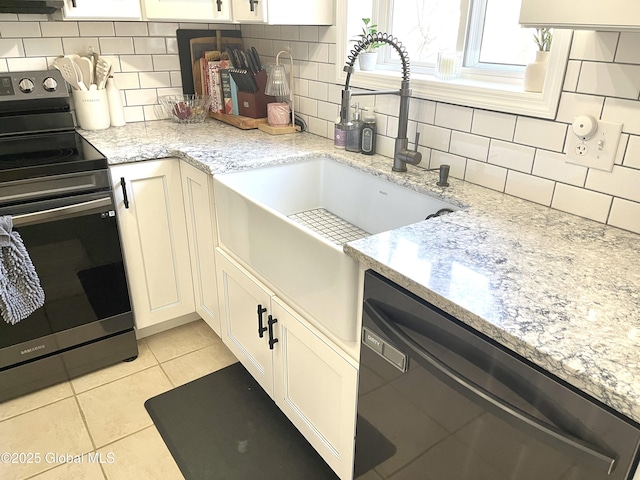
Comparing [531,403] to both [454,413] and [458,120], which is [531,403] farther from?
[458,120]

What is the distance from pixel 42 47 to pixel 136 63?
15.9 inches

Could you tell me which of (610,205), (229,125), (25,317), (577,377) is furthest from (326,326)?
(229,125)

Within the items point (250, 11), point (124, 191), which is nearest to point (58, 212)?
point (124, 191)

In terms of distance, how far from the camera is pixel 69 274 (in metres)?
1.85

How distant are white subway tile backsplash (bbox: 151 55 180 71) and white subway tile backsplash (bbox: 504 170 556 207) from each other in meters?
1.80

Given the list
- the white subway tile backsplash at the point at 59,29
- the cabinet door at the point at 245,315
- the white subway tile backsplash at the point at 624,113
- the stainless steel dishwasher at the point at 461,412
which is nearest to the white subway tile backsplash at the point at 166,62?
the white subway tile backsplash at the point at 59,29

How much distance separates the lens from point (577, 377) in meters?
0.73

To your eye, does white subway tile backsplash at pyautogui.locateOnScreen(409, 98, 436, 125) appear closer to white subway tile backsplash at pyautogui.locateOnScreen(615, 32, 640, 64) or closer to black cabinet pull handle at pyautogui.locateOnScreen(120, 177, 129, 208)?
white subway tile backsplash at pyautogui.locateOnScreen(615, 32, 640, 64)

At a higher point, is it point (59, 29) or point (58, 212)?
point (59, 29)

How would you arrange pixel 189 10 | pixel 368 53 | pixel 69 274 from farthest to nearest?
pixel 189 10
pixel 368 53
pixel 69 274

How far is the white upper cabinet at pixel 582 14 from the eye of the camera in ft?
2.85

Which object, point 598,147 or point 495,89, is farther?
point 495,89

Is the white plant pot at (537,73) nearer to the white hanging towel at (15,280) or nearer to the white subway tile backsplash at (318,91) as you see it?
the white subway tile backsplash at (318,91)

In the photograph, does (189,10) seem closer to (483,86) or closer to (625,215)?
(483,86)
